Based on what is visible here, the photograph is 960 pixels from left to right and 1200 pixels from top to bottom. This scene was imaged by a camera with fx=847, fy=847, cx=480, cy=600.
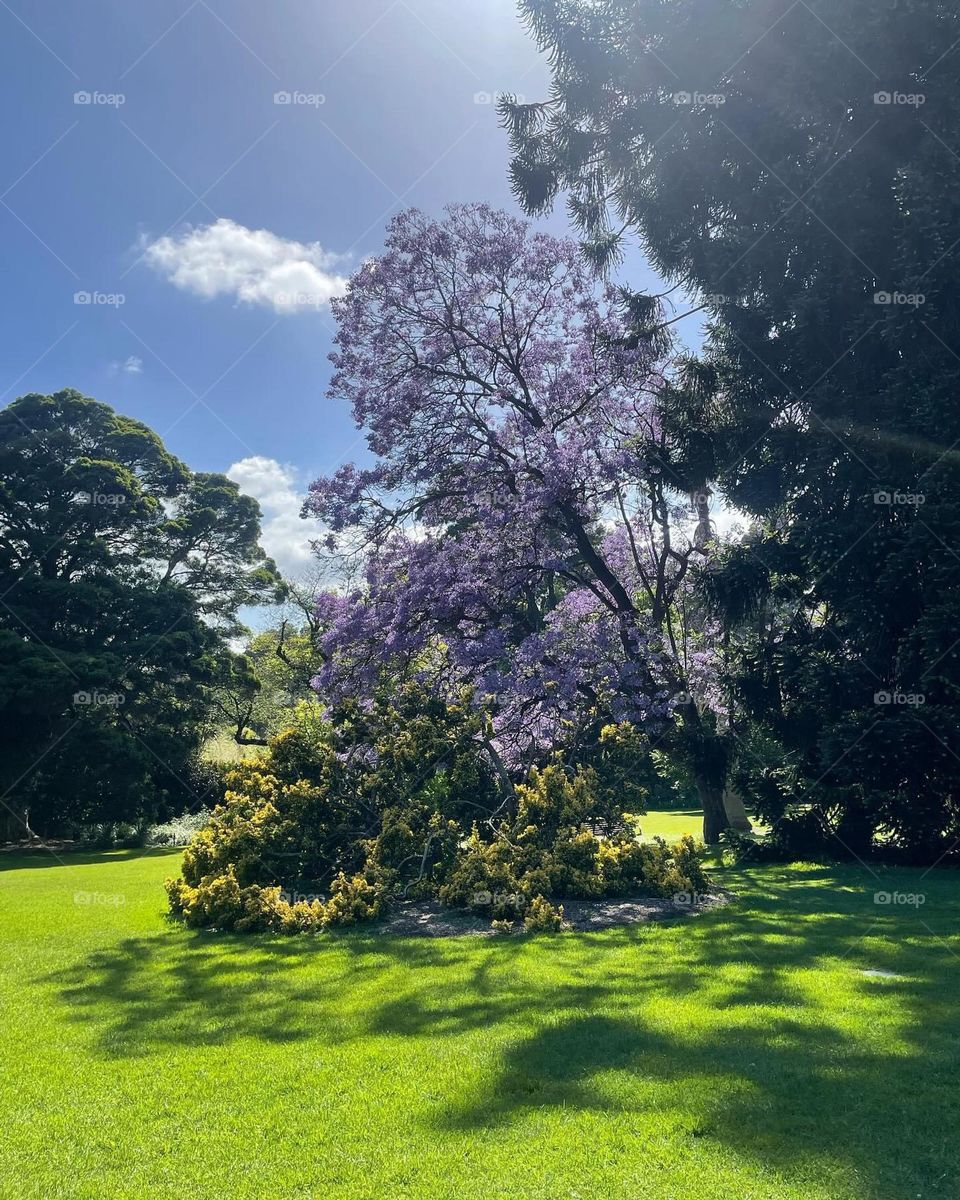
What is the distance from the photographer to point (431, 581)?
53.1 feet

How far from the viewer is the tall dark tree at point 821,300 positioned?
1270 cm

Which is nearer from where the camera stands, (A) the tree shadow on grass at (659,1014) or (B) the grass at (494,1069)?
(B) the grass at (494,1069)

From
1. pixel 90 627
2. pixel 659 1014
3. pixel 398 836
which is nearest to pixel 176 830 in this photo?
pixel 90 627

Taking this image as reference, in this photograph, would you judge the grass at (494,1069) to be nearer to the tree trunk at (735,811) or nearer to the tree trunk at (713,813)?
the tree trunk at (713,813)

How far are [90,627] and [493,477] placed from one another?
16.9m

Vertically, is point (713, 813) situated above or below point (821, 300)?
below

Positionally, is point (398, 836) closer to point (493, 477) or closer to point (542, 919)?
point (542, 919)

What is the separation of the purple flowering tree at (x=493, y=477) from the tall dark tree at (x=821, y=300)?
164 cm

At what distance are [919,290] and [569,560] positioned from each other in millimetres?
7617

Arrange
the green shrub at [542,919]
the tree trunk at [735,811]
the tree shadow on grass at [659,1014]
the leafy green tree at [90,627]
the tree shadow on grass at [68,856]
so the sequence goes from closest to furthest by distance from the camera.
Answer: the tree shadow on grass at [659,1014] < the green shrub at [542,919] < the tree shadow on grass at [68,856] < the tree trunk at [735,811] < the leafy green tree at [90,627]

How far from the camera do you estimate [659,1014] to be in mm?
5785

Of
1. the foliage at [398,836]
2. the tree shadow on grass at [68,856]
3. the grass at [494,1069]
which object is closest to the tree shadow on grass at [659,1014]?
the grass at [494,1069]

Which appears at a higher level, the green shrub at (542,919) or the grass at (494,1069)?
the green shrub at (542,919)

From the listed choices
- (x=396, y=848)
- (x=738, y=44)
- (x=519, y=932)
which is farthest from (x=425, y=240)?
(x=519, y=932)
